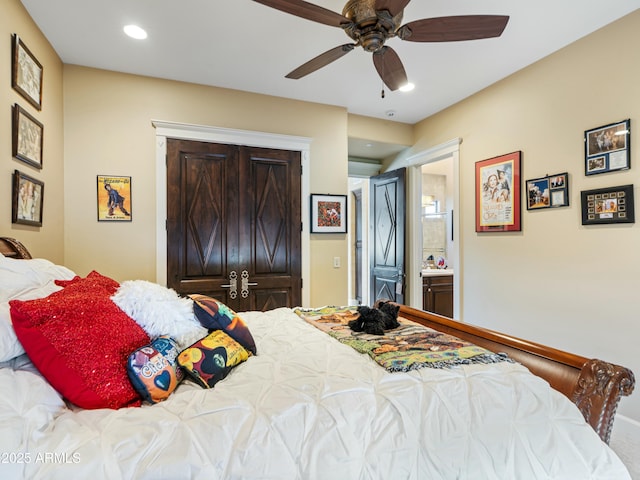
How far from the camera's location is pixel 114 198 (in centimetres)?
297

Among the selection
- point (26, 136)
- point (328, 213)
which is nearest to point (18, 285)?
point (26, 136)

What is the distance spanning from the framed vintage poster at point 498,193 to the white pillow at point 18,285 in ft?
11.2

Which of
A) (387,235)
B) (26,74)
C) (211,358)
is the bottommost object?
(211,358)

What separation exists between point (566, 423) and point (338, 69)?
289 cm

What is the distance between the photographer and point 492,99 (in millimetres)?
3262

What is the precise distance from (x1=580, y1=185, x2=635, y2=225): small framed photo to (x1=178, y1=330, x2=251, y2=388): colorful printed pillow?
262cm

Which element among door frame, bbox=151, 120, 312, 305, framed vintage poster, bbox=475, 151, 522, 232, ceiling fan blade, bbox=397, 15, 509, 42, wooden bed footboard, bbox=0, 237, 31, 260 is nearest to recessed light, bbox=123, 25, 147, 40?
door frame, bbox=151, 120, 312, 305

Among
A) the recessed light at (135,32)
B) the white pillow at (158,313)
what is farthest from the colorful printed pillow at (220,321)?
the recessed light at (135,32)

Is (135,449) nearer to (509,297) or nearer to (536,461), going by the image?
(536,461)

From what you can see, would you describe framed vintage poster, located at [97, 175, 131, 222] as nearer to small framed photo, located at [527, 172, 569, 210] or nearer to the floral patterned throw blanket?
the floral patterned throw blanket

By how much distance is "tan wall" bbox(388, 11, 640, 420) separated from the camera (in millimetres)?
2258

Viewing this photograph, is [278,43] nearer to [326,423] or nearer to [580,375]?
[326,423]

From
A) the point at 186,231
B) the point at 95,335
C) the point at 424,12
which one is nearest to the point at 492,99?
the point at 424,12

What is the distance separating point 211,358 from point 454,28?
6.49 feet
